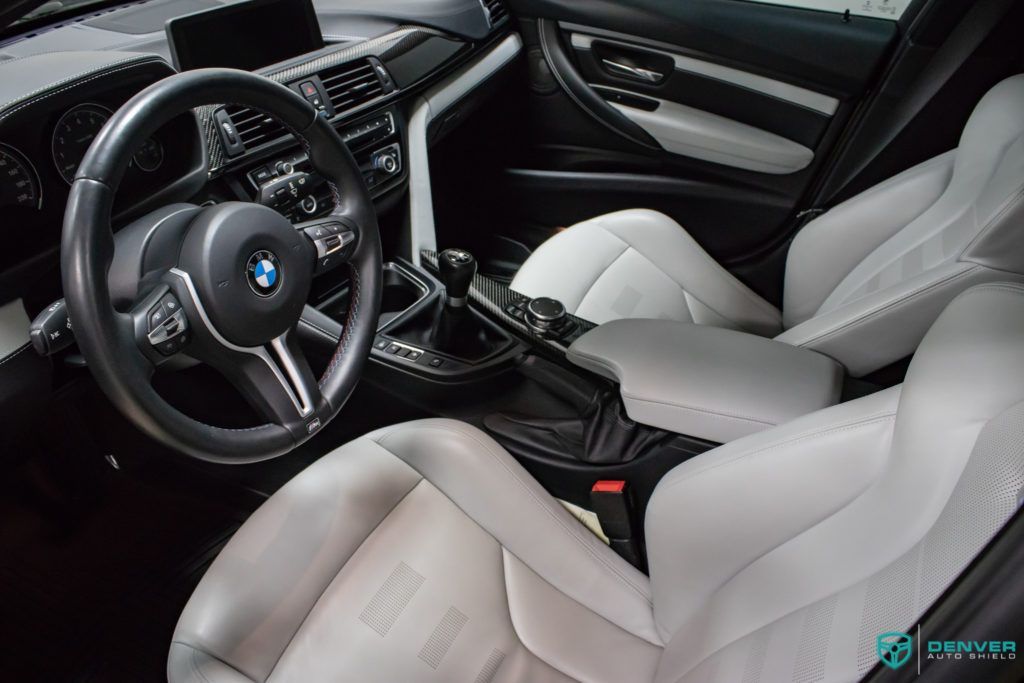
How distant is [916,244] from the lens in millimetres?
1262

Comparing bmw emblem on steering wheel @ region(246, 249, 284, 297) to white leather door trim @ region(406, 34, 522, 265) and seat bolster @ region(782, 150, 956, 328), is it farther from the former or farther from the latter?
seat bolster @ region(782, 150, 956, 328)

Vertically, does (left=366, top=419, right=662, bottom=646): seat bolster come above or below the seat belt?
below

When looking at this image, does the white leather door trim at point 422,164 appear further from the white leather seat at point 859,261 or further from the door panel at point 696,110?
the door panel at point 696,110

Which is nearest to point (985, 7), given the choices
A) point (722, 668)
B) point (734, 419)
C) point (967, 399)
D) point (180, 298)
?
point (734, 419)

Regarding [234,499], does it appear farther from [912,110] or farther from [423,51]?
[912,110]

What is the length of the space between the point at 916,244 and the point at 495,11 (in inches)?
44.7

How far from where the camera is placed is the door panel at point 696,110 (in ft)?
5.71

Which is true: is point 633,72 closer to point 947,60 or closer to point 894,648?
point 947,60

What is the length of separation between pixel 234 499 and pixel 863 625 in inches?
41.3

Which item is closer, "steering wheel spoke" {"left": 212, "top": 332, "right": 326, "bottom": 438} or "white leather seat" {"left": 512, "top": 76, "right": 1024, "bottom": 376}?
"steering wheel spoke" {"left": 212, "top": 332, "right": 326, "bottom": 438}

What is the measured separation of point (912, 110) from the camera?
5.46ft

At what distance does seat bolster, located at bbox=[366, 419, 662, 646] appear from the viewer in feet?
3.41

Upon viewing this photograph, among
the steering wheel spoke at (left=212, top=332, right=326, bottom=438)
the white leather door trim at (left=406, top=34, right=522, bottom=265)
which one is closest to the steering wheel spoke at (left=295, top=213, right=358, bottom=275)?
the steering wheel spoke at (left=212, top=332, right=326, bottom=438)

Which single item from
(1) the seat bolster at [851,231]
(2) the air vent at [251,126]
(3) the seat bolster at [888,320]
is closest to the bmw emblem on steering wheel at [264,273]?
(2) the air vent at [251,126]
